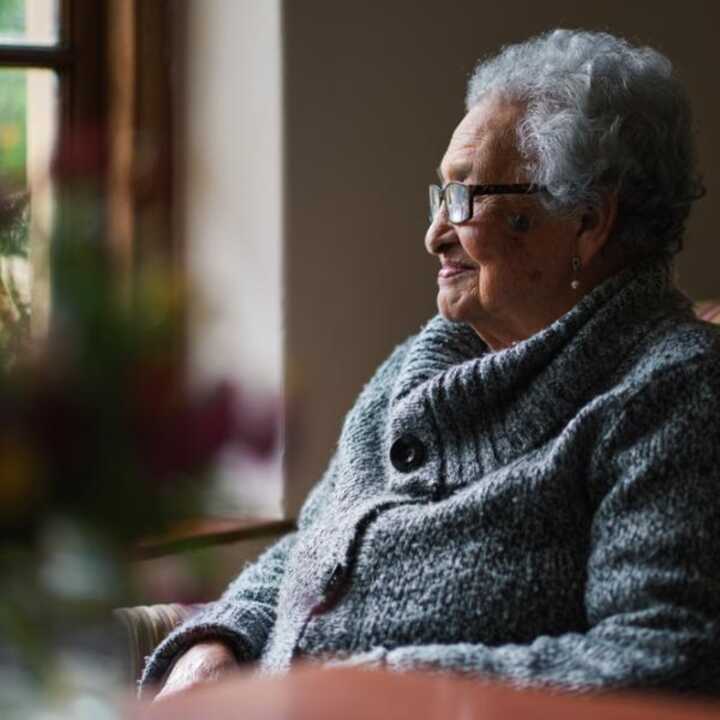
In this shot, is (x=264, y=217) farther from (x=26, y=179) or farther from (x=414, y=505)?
(x=26, y=179)

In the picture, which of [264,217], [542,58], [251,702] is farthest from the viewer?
[264,217]

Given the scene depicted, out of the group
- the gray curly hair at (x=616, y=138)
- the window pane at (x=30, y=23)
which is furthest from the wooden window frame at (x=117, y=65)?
the gray curly hair at (x=616, y=138)

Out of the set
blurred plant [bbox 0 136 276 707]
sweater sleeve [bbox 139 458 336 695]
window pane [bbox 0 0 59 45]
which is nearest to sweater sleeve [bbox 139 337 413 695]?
sweater sleeve [bbox 139 458 336 695]

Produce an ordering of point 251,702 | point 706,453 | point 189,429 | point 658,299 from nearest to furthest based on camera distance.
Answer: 1. point 189,429
2. point 251,702
3. point 706,453
4. point 658,299

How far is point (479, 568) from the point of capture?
1.58 meters

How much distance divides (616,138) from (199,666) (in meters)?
0.82

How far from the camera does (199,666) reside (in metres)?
1.71

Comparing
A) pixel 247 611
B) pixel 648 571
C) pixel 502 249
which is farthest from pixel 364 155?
pixel 648 571

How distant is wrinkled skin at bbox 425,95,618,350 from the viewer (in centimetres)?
175

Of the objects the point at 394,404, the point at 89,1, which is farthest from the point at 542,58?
the point at 89,1

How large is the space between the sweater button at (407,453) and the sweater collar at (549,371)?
40 mm

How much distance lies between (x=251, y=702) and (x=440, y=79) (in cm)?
160

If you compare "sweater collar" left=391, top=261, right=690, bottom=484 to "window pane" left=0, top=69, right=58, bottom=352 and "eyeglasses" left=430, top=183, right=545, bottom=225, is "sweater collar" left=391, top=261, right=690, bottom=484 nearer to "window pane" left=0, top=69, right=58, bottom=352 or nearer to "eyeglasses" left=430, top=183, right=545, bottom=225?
"eyeglasses" left=430, top=183, right=545, bottom=225

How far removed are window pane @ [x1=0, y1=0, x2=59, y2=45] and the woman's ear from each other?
3.61ft
